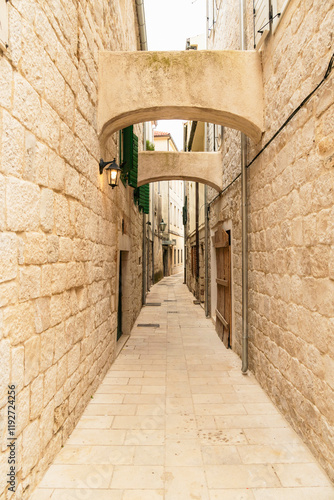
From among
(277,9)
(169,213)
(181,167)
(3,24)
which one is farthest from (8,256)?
(169,213)

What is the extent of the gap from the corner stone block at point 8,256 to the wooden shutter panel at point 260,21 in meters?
3.54

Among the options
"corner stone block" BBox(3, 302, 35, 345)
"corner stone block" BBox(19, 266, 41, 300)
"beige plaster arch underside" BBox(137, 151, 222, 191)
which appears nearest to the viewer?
"corner stone block" BBox(3, 302, 35, 345)

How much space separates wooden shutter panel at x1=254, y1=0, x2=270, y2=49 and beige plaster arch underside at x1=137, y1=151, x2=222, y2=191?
2828 millimetres

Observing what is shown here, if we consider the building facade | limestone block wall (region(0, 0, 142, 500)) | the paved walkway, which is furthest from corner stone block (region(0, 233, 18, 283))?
the building facade

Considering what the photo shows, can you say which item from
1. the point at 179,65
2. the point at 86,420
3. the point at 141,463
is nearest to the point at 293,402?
the point at 141,463

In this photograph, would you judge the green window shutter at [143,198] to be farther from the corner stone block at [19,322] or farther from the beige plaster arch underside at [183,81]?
the corner stone block at [19,322]

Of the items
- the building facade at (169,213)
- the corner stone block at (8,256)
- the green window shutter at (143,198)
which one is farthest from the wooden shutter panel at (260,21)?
the building facade at (169,213)

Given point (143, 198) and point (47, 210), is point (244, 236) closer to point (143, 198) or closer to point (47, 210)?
point (47, 210)

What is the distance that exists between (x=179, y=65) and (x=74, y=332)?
335 centimetres

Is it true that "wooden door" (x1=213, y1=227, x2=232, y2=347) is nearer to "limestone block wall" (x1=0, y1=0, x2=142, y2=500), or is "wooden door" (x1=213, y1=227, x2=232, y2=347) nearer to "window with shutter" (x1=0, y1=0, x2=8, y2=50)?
"limestone block wall" (x1=0, y1=0, x2=142, y2=500)

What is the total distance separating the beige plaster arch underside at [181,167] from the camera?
21.7ft

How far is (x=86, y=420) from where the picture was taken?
9.75 feet

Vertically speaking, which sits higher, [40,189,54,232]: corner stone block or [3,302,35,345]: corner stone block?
[40,189,54,232]: corner stone block

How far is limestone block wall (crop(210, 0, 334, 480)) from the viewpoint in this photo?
7.32 feet
